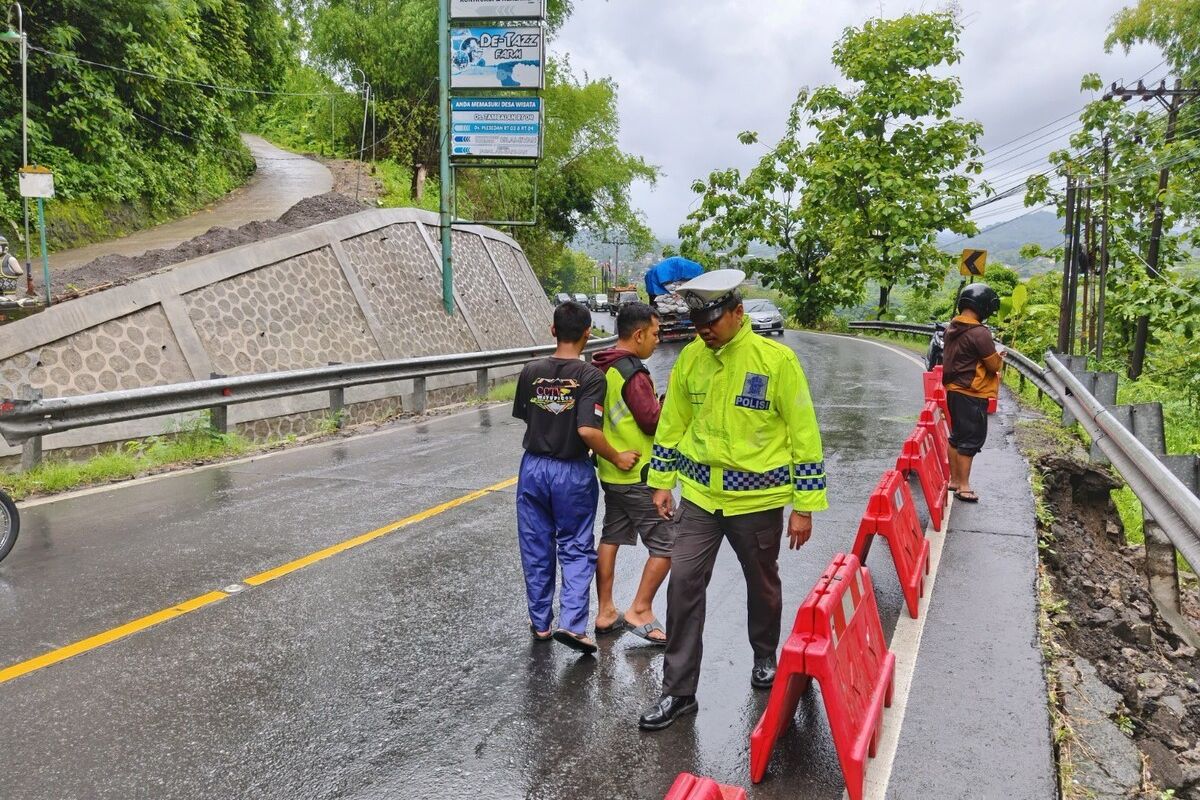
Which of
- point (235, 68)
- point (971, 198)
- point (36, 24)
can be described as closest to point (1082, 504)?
point (36, 24)

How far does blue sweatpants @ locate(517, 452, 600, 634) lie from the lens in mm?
4492

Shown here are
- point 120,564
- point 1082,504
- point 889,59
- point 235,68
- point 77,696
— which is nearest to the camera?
point 77,696

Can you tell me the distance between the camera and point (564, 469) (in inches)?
178

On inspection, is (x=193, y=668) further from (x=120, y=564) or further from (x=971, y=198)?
(x=971, y=198)

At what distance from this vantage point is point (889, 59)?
37.2m

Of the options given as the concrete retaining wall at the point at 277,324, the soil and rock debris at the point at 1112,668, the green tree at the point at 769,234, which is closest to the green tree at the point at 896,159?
the green tree at the point at 769,234

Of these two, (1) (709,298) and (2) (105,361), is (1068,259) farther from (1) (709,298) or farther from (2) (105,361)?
(1) (709,298)

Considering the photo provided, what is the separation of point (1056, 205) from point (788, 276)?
18266 millimetres

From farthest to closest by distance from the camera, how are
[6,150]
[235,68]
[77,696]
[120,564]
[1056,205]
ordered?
1. [1056,205]
2. [235,68]
3. [6,150]
4. [120,564]
5. [77,696]

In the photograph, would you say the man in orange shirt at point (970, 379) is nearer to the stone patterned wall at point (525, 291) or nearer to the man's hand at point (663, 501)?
the man's hand at point (663, 501)

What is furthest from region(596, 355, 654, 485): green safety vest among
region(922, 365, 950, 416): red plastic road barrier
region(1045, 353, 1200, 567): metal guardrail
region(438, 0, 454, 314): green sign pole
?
region(438, 0, 454, 314): green sign pole

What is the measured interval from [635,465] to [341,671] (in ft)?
5.75

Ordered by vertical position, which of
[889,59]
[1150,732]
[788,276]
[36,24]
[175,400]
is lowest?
[1150,732]

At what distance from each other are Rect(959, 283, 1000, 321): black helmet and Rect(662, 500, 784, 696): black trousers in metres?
4.51
